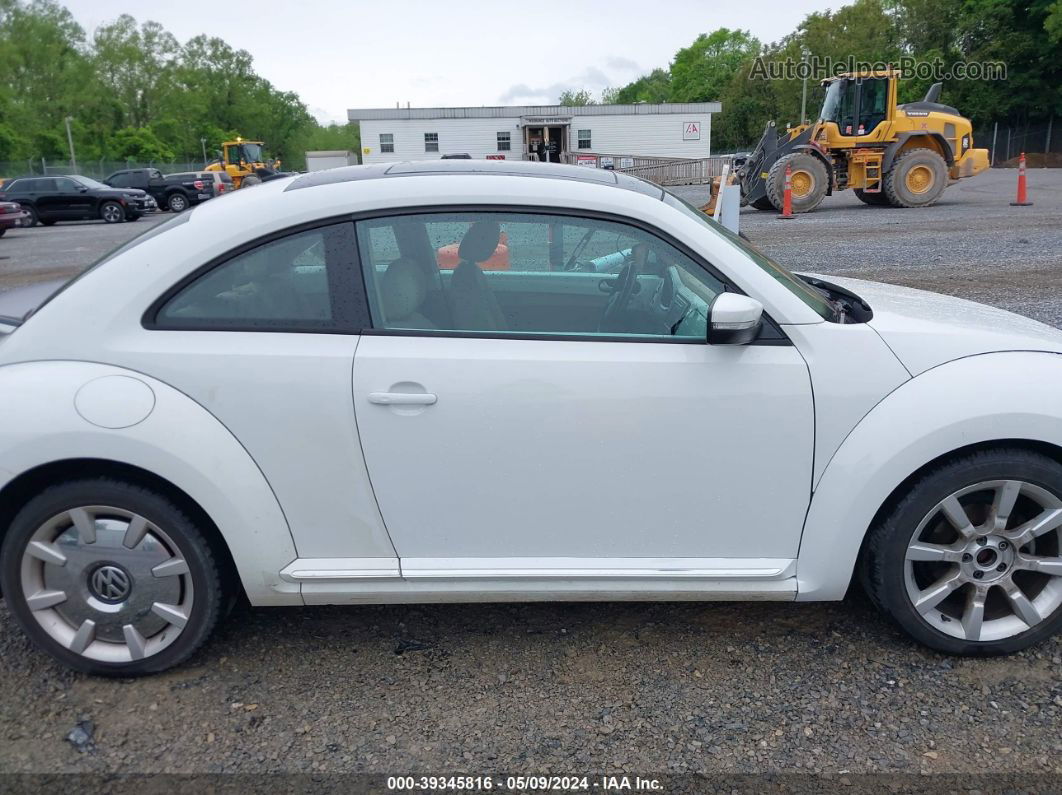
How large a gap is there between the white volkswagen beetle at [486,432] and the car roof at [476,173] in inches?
4.5

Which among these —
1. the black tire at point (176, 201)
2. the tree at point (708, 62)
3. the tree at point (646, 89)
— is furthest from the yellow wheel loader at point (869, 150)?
the tree at point (646, 89)

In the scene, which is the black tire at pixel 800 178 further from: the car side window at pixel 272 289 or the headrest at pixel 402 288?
the car side window at pixel 272 289

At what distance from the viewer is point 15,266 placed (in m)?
16.2

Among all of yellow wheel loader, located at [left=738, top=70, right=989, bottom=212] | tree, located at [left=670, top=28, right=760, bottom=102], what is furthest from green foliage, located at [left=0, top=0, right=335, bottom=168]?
yellow wheel loader, located at [left=738, top=70, right=989, bottom=212]

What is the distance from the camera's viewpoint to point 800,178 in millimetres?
19219

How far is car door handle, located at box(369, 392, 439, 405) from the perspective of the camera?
2.65 meters

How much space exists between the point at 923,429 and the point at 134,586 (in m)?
2.59

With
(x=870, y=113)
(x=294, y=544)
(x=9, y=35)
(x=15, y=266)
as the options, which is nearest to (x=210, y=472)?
(x=294, y=544)

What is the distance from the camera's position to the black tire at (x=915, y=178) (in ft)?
63.6

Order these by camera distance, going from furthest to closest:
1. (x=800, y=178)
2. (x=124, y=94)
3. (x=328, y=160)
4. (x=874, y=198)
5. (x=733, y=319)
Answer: (x=124, y=94) → (x=328, y=160) → (x=874, y=198) → (x=800, y=178) → (x=733, y=319)

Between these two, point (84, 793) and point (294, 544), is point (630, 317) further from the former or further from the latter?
point (84, 793)

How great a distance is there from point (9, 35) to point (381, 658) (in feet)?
257

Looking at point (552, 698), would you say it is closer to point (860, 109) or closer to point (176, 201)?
point (860, 109)

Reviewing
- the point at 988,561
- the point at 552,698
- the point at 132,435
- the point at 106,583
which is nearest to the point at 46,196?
the point at 106,583
